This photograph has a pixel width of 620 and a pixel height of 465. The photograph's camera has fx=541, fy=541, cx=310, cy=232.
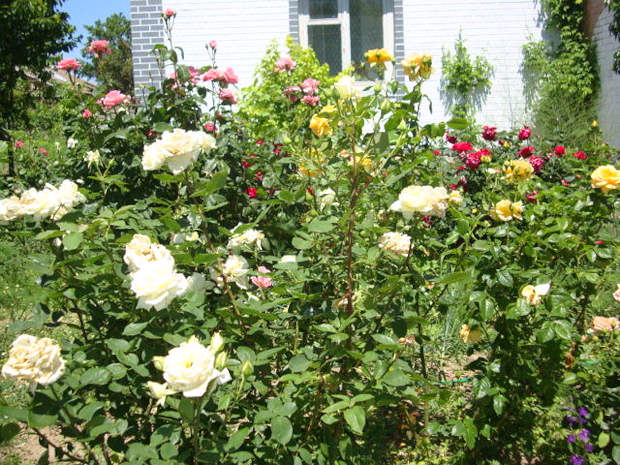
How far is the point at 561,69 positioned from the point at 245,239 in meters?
6.53

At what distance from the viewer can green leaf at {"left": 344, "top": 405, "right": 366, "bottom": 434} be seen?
3.78 ft

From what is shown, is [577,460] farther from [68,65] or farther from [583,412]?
[68,65]

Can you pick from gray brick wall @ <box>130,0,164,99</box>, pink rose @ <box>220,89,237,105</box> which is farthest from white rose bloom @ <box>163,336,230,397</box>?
gray brick wall @ <box>130,0,164,99</box>

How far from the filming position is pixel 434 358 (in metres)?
2.71

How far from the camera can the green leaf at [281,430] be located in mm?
1168

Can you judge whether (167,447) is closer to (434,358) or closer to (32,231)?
(32,231)

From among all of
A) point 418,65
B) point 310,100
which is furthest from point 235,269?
point 310,100

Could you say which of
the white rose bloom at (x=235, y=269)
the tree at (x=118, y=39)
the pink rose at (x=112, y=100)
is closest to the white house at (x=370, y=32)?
the pink rose at (x=112, y=100)

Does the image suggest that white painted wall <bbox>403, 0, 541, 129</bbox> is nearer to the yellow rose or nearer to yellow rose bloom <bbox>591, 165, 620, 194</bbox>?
yellow rose bloom <bbox>591, 165, 620, 194</bbox>

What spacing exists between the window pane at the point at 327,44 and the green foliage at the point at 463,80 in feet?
4.42

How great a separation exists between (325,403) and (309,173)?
2.16 ft

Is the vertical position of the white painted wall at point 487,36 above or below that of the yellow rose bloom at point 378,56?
above

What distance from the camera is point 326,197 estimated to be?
1.67 m

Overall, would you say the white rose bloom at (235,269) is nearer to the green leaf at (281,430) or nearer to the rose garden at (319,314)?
the rose garden at (319,314)
